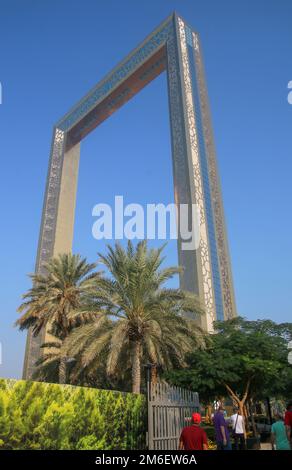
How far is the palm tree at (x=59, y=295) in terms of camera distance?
23891 mm

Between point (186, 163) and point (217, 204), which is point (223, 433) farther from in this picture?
point (217, 204)

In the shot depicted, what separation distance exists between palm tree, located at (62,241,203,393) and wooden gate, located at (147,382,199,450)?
3981mm

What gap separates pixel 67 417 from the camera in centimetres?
1078

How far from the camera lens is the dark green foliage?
Answer: 30.1 feet

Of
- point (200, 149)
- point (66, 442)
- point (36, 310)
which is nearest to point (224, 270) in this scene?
point (200, 149)

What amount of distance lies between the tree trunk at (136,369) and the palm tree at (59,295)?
254 inches

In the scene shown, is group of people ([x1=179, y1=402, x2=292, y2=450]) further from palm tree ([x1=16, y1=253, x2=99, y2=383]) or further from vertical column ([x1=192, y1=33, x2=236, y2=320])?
vertical column ([x1=192, y1=33, x2=236, y2=320])

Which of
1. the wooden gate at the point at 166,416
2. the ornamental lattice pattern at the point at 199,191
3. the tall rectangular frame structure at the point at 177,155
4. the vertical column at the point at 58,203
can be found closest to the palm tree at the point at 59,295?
the tall rectangular frame structure at the point at 177,155

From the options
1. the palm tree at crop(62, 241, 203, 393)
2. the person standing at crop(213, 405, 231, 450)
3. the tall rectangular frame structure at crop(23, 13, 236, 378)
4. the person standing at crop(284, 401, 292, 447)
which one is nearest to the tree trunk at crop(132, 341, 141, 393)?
the palm tree at crop(62, 241, 203, 393)

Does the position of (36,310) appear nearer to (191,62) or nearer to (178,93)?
(178,93)

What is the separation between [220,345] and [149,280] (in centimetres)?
701

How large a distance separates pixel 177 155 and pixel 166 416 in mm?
24470

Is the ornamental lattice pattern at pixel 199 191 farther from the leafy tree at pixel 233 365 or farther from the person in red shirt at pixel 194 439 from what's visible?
the person in red shirt at pixel 194 439

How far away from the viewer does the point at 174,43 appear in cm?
3784
